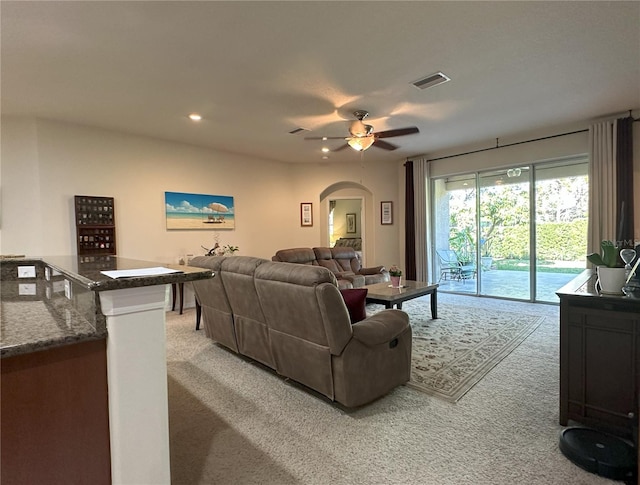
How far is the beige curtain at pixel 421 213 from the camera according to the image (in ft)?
22.3

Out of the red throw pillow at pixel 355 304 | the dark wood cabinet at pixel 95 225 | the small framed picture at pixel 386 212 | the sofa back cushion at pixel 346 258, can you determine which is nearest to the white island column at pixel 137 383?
the red throw pillow at pixel 355 304

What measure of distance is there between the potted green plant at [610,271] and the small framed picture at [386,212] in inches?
211

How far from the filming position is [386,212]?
24.4 feet

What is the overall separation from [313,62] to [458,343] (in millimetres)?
3224

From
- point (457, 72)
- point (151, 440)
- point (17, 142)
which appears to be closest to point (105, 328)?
point (151, 440)

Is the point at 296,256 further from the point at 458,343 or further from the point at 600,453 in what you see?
the point at 600,453

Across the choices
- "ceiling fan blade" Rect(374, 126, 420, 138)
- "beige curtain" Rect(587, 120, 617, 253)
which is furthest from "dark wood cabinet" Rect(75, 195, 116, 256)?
"beige curtain" Rect(587, 120, 617, 253)

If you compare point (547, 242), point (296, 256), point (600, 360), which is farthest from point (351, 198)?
point (600, 360)

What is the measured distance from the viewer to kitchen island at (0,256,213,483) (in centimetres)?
100

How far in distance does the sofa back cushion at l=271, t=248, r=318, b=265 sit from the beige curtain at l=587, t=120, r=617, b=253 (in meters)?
4.47

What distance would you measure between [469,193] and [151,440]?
6.64 m

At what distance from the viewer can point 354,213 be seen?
878 cm

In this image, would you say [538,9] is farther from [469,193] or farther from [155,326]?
[469,193]

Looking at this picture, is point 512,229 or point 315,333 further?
point 512,229
